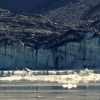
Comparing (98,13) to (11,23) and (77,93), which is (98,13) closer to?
(11,23)

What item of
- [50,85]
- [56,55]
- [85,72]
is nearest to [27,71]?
[56,55]

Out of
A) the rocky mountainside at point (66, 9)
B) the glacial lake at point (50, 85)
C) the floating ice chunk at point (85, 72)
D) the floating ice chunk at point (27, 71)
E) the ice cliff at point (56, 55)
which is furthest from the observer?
the rocky mountainside at point (66, 9)

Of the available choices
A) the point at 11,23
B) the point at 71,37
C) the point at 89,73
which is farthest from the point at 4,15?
the point at 89,73

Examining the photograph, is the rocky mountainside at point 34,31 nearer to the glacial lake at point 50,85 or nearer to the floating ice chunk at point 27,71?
the floating ice chunk at point 27,71

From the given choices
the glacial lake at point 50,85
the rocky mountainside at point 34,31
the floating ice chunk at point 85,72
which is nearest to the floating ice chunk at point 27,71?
the glacial lake at point 50,85

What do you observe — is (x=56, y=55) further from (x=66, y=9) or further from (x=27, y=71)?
(x=66, y=9)

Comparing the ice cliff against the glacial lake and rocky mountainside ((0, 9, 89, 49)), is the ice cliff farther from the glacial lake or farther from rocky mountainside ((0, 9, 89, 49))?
the glacial lake

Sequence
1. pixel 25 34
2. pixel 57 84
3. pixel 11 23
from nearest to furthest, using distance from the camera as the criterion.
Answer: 1. pixel 57 84
2. pixel 25 34
3. pixel 11 23
